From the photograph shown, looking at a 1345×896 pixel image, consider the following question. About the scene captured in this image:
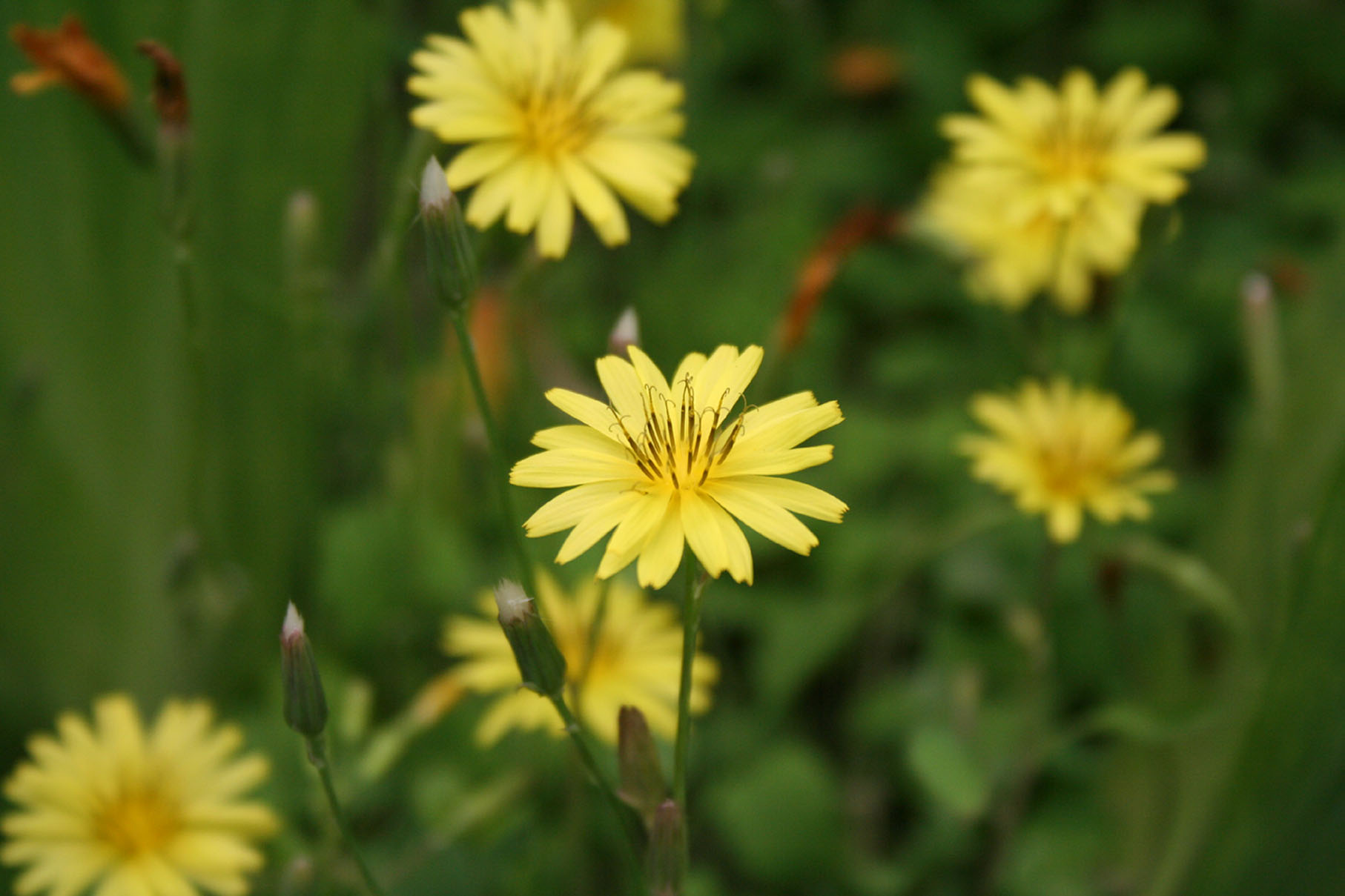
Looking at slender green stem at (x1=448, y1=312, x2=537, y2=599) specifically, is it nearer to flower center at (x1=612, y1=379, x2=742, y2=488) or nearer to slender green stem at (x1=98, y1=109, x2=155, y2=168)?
flower center at (x1=612, y1=379, x2=742, y2=488)

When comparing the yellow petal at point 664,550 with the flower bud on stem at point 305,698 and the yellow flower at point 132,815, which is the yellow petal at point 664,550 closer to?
the flower bud on stem at point 305,698

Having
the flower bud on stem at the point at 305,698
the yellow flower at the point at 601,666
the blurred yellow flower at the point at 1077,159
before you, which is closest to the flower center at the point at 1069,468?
the blurred yellow flower at the point at 1077,159

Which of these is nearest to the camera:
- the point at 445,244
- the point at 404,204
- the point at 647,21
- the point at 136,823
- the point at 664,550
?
the point at 664,550

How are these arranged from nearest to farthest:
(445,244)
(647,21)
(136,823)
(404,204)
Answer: (445,244) → (136,823) → (404,204) → (647,21)

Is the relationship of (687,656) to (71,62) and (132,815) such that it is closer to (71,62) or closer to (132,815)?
(132,815)

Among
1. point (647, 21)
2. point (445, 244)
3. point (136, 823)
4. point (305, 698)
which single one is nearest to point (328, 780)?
point (305, 698)

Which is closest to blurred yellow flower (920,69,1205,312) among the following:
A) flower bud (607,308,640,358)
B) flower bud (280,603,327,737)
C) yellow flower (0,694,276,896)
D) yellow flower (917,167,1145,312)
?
yellow flower (917,167,1145,312)

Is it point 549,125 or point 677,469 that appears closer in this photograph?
point 677,469
